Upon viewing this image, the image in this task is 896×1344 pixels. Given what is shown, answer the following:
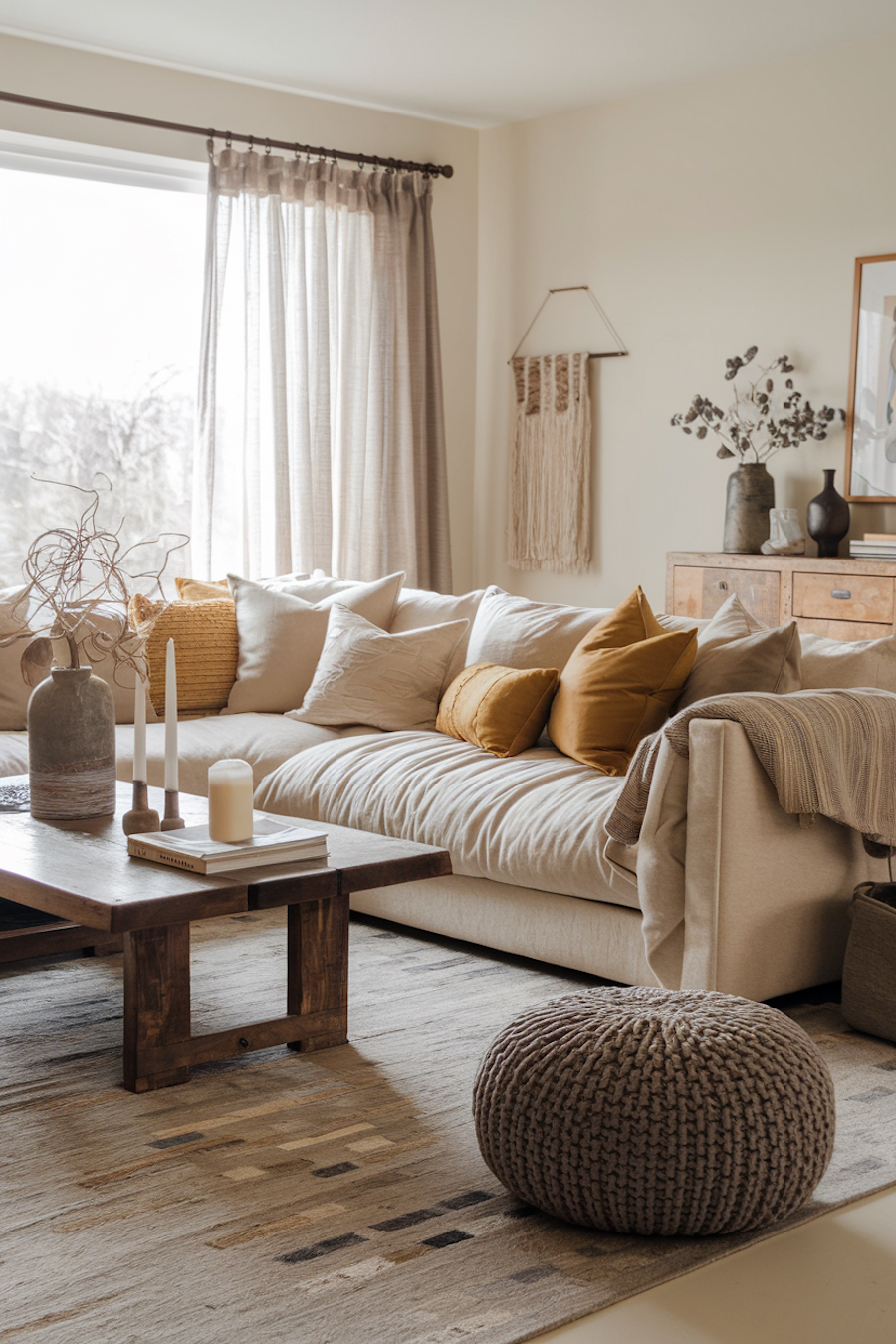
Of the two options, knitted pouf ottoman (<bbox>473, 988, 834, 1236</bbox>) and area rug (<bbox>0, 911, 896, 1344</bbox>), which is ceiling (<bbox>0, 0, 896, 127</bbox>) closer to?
area rug (<bbox>0, 911, 896, 1344</bbox>)

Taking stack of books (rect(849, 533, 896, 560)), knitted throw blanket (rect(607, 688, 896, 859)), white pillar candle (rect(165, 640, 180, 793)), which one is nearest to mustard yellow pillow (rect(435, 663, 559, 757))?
knitted throw blanket (rect(607, 688, 896, 859))

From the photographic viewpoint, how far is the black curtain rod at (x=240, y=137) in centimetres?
519

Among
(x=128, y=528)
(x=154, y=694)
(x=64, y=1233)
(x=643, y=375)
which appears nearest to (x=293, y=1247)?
(x=64, y=1233)

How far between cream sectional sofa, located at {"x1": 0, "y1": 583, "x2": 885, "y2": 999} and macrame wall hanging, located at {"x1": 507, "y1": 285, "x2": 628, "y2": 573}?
2003mm

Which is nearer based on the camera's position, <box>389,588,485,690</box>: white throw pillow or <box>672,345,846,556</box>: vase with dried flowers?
<box>389,588,485,690</box>: white throw pillow

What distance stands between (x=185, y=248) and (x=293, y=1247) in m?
4.67

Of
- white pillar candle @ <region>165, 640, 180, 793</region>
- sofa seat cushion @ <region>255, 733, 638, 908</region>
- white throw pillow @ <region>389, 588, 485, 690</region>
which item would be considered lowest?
sofa seat cushion @ <region>255, 733, 638, 908</region>

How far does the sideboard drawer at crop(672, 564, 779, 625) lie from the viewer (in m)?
5.08

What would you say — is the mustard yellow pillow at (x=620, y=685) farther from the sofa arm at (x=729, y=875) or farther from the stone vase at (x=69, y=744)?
the stone vase at (x=69, y=744)

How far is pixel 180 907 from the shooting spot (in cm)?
243

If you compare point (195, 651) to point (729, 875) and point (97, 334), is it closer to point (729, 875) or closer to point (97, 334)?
point (97, 334)

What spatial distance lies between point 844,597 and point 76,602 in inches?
110

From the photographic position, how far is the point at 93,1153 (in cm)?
230

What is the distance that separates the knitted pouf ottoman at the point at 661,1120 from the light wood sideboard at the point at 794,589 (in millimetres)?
2786
